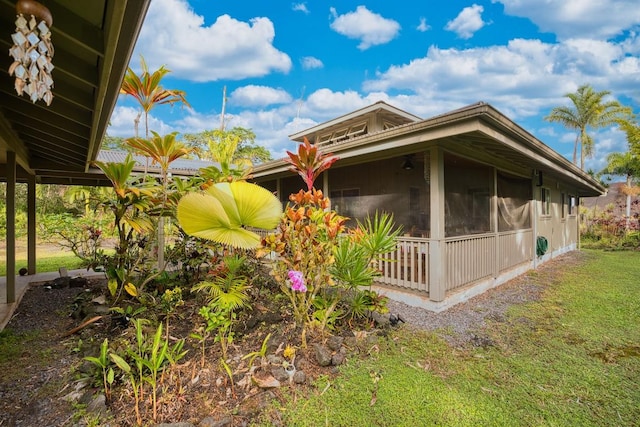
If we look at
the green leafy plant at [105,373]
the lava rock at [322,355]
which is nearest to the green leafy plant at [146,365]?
the green leafy plant at [105,373]

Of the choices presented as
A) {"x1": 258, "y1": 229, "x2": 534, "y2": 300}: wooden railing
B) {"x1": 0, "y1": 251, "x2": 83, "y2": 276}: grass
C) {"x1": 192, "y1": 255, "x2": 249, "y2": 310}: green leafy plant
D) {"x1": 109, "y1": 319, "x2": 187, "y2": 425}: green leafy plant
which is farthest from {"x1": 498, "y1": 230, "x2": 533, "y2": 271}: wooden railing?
{"x1": 0, "y1": 251, "x2": 83, "y2": 276}: grass

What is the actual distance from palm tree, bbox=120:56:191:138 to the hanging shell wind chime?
384 cm

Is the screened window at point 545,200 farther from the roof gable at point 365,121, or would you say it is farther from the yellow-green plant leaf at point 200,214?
the yellow-green plant leaf at point 200,214

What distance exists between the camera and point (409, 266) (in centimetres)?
513

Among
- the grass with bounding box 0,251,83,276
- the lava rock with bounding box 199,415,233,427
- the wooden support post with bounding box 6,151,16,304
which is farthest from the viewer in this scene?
the grass with bounding box 0,251,83,276

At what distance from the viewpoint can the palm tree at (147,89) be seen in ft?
15.2

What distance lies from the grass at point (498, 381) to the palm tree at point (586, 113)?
2456 centimetres

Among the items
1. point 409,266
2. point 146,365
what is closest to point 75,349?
point 146,365

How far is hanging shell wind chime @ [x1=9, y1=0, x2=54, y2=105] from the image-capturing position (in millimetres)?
1084

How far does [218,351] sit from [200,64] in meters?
19.6

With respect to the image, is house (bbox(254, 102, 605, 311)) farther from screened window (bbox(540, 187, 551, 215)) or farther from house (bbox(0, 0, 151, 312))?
house (bbox(0, 0, 151, 312))

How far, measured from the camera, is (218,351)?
2.91 meters

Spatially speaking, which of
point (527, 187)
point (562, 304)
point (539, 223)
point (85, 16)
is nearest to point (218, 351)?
point (85, 16)

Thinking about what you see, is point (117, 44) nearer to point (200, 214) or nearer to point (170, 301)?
point (200, 214)
